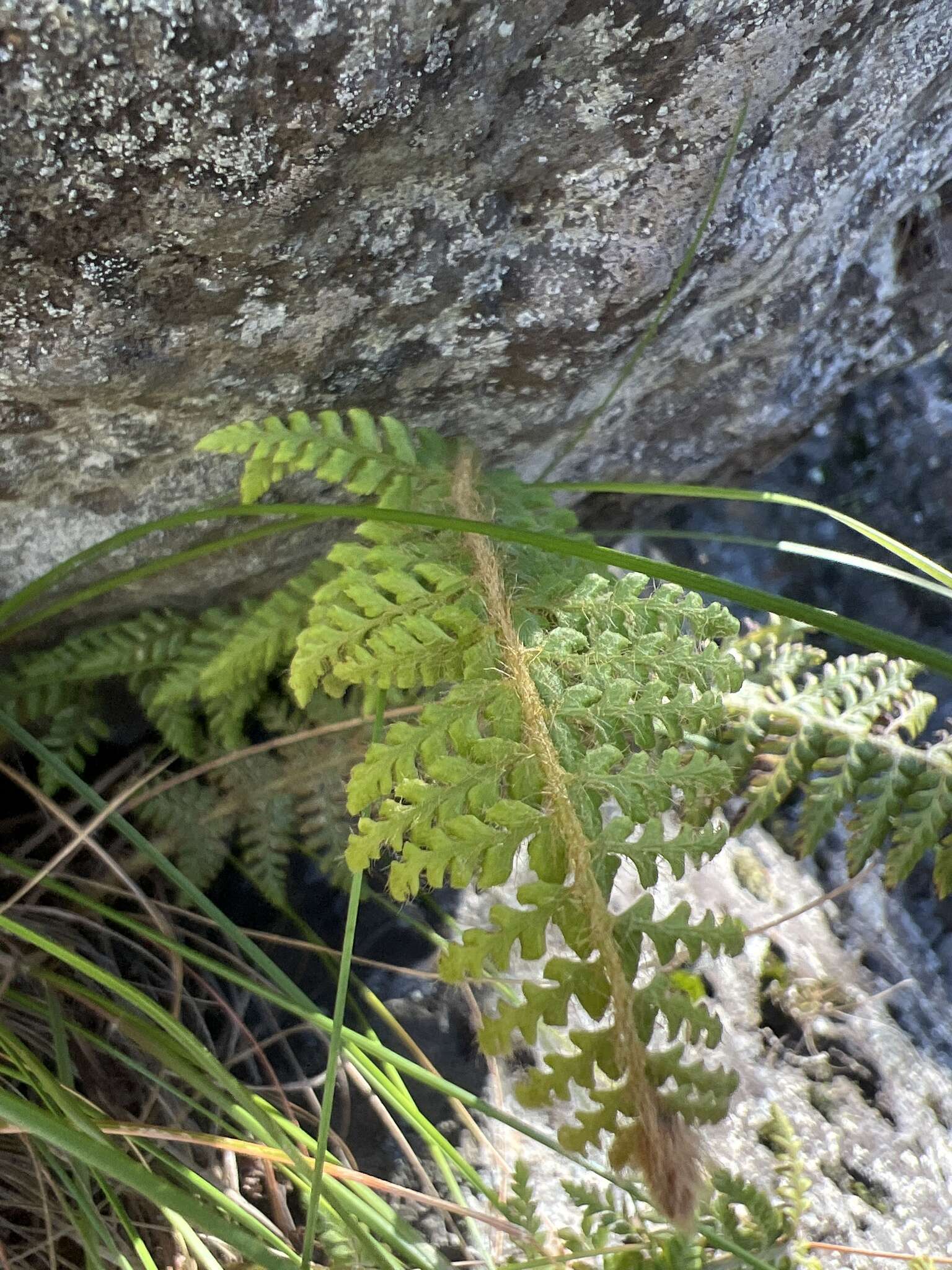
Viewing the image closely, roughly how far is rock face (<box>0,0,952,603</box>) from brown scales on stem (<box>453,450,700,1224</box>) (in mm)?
456

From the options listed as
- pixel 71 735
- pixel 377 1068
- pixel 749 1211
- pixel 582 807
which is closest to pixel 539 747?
pixel 582 807

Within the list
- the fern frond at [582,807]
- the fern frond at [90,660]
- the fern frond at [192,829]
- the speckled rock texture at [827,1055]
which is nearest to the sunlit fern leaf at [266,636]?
the fern frond at [90,660]

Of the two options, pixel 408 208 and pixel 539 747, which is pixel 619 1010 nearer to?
pixel 539 747

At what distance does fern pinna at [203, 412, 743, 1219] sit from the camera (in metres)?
Answer: 0.80

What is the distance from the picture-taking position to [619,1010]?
80cm

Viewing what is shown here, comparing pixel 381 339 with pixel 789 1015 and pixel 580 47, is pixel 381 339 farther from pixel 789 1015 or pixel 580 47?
pixel 789 1015

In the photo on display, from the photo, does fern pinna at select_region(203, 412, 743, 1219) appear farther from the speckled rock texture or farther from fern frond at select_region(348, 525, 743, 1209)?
the speckled rock texture

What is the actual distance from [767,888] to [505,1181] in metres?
0.75

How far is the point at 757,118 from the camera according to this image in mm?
1125

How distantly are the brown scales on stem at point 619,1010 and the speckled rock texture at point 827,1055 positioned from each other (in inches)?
25.5

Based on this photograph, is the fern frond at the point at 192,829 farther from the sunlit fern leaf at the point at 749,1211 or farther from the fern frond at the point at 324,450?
the sunlit fern leaf at the point at 749,1211

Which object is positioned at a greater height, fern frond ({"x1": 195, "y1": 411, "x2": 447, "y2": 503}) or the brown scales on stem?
fern frond ({"x1": 195, "y1": 411, "x2": 447, "y2": 503})

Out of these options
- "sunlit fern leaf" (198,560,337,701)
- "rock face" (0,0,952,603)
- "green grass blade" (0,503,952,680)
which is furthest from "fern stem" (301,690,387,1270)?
"rock face" (0,0,952,603)

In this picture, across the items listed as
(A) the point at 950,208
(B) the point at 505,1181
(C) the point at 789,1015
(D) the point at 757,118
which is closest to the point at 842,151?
(D) the point at 757,118
